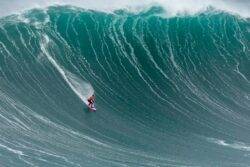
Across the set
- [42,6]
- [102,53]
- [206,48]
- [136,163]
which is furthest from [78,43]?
[136,163]

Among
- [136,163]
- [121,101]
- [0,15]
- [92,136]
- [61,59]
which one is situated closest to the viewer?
[136,163]

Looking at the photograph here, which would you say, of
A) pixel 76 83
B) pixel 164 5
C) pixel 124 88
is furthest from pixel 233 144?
pixel 164 5

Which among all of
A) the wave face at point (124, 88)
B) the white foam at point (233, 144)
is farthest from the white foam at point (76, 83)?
the white foam at point (233, 144)

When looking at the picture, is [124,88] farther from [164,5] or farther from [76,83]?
[164,5]

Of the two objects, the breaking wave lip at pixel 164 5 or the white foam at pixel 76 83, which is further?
the breaking wave lip at pixel 164 5

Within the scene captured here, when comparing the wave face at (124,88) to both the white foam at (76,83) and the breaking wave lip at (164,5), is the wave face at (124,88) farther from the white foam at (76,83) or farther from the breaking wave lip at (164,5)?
the breaking wave lip at (164,5)

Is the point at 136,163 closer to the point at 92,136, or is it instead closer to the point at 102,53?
the point at 92,136
